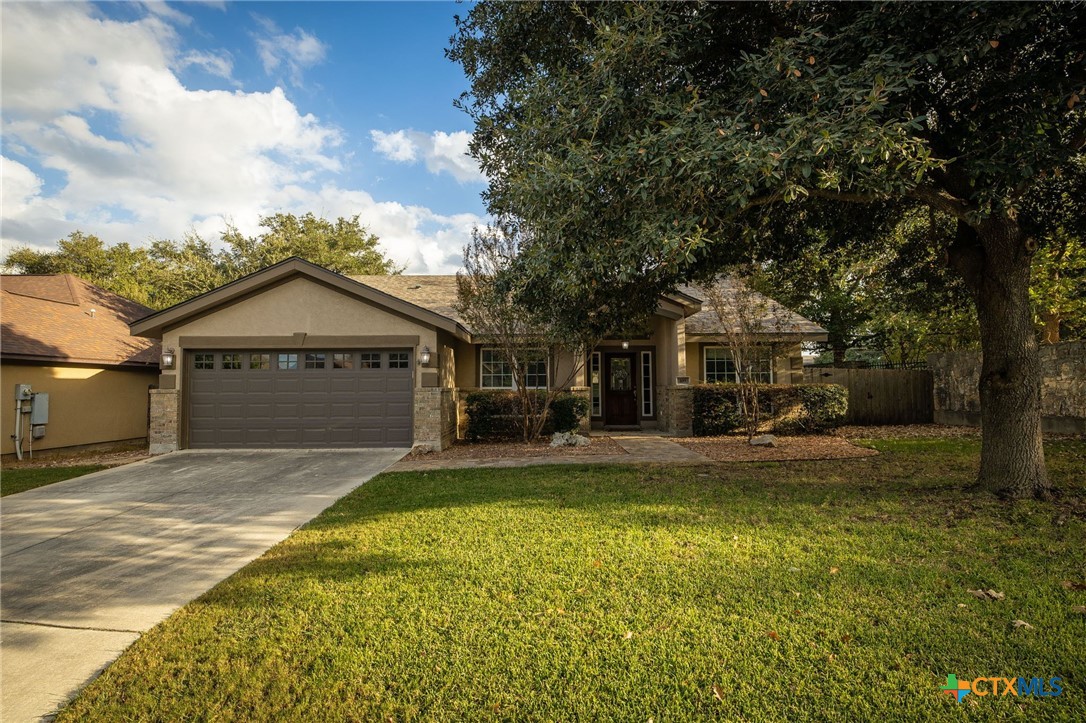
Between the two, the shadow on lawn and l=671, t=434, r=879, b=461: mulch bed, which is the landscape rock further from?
the shadow on lawn

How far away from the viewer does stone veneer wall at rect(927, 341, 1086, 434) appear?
1146cm

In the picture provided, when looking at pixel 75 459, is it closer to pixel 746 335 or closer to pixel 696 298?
pixel 746 335

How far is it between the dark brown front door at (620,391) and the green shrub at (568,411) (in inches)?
101

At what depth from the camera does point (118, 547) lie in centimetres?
533

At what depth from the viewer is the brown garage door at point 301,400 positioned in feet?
39.3

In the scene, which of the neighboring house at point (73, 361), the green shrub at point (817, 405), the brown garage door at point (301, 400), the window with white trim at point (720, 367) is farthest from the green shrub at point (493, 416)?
the neighboring house at point (73, 361)

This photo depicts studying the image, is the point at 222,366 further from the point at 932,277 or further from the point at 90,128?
the point at 932,277

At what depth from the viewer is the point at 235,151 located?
520 inches

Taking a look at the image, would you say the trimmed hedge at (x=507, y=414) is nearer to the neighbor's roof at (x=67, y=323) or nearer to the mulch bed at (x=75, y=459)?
the mulch bed at (x=75, y=459)

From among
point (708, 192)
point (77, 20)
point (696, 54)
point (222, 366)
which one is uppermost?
point (77, 20)

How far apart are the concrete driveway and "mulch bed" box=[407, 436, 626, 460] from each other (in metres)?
1.62

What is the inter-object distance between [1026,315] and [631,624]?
641cm

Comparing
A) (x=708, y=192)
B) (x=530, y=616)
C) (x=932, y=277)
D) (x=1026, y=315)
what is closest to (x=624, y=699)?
(x=530, y=616)

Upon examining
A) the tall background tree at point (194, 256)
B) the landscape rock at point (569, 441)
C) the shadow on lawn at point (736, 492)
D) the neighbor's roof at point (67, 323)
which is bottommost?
the shadow on lawn at point (736, 492)
